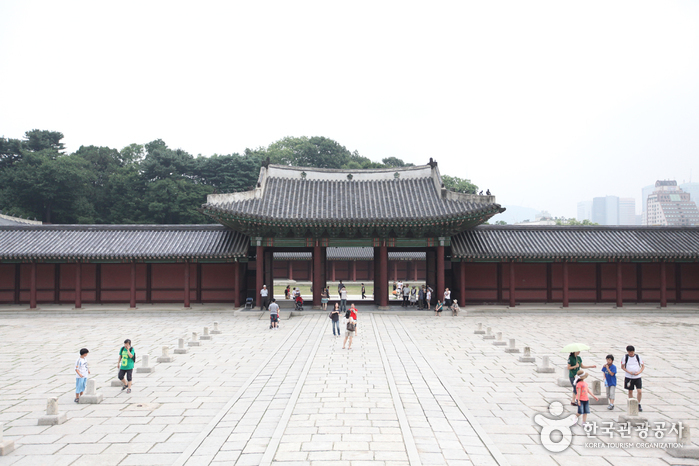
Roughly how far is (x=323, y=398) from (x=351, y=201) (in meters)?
19.6

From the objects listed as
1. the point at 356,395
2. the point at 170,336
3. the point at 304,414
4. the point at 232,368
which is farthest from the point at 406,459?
the point at 170,336

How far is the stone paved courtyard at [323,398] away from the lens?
810cm

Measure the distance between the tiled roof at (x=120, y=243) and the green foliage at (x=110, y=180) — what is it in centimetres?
3002

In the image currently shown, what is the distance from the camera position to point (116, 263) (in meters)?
29.1

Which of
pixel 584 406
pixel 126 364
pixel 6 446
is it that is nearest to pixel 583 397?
pixel 584 406

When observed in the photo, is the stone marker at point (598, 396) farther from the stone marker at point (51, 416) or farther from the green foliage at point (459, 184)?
the green foliage at point (459, 184)

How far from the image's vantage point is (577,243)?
2925 centimetres

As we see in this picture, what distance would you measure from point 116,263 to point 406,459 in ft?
88.1

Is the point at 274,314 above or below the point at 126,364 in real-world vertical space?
below

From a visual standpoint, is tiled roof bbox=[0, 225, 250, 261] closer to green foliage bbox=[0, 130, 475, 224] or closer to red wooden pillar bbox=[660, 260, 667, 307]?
red wooden pillar bbox=[660, 260, 667, 307]

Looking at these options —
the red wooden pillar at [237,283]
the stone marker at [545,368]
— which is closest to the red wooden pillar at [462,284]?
the red wooden pillar at [237,283]

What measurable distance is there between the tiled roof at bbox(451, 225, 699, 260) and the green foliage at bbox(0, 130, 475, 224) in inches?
1491

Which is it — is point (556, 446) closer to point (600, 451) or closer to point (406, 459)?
point (600, 451)

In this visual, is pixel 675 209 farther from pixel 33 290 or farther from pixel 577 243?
pixel 33 290
